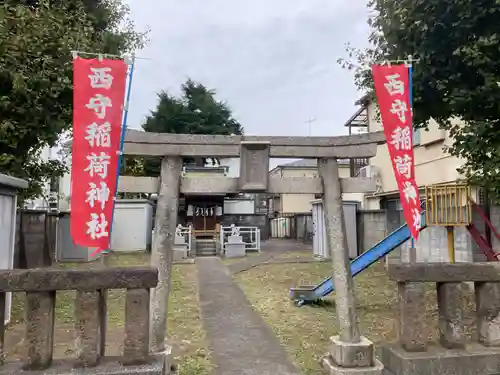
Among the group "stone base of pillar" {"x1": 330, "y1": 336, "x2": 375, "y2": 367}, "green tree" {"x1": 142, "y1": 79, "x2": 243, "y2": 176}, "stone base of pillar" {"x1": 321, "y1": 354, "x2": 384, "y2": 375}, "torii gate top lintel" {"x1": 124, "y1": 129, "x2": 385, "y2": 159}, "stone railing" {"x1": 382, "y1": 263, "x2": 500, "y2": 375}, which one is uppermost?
"green tree" {"x1": 142, "y1": 79, "x2": 243, "y2": 176}

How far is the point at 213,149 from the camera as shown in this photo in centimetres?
514

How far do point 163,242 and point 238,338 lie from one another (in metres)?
2.53

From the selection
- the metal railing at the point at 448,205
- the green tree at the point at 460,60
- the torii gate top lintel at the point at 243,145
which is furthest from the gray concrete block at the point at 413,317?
the metal railing at the point at 448,205

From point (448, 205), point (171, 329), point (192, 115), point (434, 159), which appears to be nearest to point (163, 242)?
point (171, 329)

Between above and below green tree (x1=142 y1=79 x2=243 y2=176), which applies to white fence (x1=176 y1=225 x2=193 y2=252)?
below

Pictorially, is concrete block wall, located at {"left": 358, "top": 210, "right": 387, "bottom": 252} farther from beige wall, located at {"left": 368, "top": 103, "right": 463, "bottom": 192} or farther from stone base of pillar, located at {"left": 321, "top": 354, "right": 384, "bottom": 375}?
stone base of pillar, located at {"left": 321, "top": 354, "right": 384, "bottom": 375}

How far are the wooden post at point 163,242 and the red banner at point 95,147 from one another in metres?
0.59

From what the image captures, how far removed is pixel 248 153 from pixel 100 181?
69.2 inches

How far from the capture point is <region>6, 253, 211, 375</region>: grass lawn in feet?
18.4

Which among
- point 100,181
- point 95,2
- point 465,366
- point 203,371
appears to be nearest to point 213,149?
point 100,181

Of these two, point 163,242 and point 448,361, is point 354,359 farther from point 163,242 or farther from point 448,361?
point 163,242

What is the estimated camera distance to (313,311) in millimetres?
8438

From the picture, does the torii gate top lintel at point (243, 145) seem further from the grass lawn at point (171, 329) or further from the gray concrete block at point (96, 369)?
the grass lawn at point (171, 329)

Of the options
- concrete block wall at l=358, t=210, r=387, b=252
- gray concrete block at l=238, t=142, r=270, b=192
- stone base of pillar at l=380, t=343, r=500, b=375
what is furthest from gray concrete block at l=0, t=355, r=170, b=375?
concrete block wall at l=358, t=210, r=387, b=252
